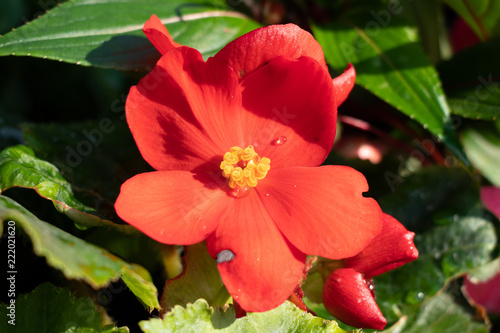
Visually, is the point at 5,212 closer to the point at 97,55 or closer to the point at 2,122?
the point at 97,55

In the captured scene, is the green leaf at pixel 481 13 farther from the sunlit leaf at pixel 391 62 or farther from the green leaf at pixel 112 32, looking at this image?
the green leaf at pixel 112 32

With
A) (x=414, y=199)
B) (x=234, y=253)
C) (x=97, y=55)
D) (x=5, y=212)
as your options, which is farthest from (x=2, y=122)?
(x=414, y=199)

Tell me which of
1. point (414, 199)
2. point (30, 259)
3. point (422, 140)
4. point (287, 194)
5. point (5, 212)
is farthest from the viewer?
point (422, 140)

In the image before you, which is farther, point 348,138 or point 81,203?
point 348,138

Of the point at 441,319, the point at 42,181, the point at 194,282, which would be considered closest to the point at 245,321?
the point at 194,282

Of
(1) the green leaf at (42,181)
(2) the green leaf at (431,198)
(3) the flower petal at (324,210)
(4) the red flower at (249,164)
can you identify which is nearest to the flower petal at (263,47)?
(4) the red flower at (249,164)

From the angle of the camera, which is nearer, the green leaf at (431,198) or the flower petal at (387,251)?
the flower petal at (387,251)

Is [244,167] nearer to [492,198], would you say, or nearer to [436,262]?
[436,262]
